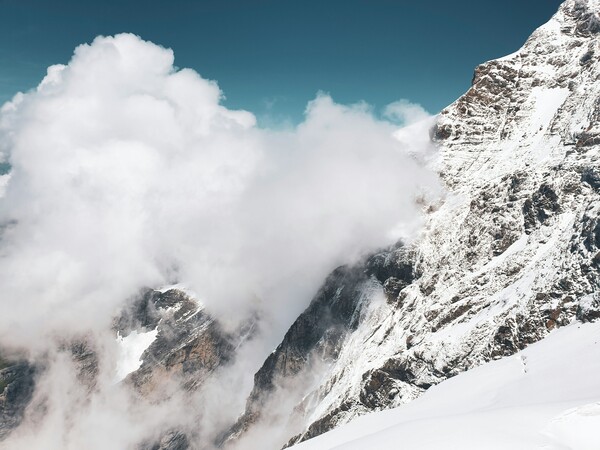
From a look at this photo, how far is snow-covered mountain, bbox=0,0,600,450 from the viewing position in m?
63.4

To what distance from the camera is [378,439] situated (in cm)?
2238

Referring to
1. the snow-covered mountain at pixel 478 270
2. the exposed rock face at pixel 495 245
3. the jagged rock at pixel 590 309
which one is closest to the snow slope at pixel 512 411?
the snow-covered mountain at pixel 478 270

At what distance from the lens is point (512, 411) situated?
2188 cm

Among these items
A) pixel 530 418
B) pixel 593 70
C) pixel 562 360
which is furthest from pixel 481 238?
pixel 530 418

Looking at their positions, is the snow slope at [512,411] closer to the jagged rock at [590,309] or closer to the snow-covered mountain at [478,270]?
the snow-covered mountain at [478,270]

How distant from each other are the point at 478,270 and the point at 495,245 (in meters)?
6.70

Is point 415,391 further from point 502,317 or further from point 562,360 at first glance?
point 562,360

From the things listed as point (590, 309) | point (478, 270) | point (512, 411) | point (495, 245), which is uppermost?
point (495, 245)

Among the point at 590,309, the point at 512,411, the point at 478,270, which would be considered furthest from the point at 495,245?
the point at 512,411

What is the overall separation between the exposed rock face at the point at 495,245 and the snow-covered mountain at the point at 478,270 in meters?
0.32

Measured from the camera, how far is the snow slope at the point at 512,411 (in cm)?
1820

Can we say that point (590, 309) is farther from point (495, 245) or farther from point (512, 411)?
point (495, 245)

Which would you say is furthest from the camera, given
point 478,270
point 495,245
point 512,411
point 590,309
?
point 495,245

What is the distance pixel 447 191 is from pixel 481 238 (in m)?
27.7
